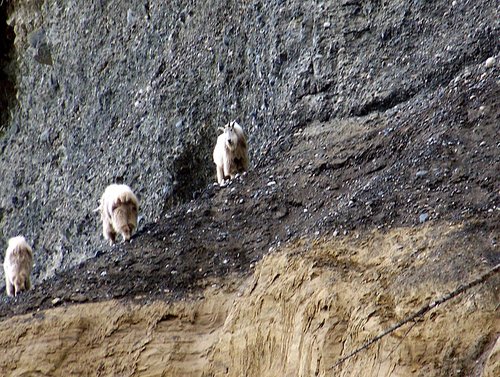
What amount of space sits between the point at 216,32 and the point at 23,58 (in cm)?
736

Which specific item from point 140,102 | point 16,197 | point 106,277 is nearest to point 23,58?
point 16,197

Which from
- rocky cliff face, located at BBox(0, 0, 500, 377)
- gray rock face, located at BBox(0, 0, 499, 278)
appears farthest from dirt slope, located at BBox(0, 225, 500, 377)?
gray rock face, located at BBox(0, 0, 499, 278)

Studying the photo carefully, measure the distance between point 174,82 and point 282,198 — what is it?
7.60m

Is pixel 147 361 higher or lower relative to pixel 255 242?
lower

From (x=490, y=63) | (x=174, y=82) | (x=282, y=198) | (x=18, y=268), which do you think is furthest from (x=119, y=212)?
(x=490, y=63)

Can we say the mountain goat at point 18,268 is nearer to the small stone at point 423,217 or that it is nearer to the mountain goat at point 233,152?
the mountain goat at point 233,152

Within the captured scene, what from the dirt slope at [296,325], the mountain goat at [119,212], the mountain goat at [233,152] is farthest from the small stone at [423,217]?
the mountain goat at [233,152]

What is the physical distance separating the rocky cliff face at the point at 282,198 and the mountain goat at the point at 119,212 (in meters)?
0.69

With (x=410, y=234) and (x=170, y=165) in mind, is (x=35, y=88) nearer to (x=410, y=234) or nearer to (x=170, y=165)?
(x=170, y=165)

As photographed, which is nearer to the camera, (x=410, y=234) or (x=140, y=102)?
(x=410, y=234)

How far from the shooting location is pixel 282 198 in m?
14.2

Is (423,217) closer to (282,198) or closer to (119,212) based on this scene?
(282,198)

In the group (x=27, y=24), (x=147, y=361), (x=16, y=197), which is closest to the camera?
(x=147, y=361)

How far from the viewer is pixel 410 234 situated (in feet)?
37.3
